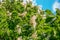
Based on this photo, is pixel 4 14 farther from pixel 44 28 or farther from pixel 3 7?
pixel 44 28

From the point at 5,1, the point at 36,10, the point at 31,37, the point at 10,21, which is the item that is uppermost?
the point at 5,1

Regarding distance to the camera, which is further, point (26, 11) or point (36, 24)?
point (26, 11)

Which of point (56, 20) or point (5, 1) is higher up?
point (5, 1)

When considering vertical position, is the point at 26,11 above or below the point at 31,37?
above

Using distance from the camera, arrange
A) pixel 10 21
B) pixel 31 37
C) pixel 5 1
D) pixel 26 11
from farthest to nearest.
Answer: pixel 5 1
pixel 26 11
pixel 10 21
pixel 31 37

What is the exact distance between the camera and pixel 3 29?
4.57 meters

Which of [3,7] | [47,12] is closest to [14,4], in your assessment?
[3,7]

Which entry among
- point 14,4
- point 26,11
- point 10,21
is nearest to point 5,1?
point 14,4

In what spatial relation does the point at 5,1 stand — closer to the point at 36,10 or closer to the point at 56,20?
the point at 36,10

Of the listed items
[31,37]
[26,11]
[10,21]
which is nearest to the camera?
[31,37]

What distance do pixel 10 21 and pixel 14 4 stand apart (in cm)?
75

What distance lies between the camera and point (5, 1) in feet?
18.3

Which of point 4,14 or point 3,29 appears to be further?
point 4,14

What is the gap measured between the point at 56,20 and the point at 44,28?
0.75 feet
